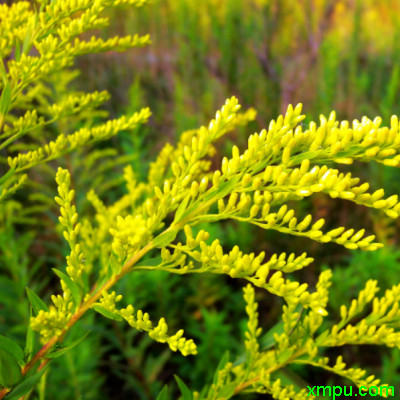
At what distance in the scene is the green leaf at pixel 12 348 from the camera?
553mm

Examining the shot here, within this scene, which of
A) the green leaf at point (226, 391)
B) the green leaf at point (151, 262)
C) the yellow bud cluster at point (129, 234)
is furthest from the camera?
the green leaf at point (226, 391)

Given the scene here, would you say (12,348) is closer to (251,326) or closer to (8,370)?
(8,370)

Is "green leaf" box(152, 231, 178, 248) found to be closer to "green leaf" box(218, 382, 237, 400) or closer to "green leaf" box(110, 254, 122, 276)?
"green leaf" box(110, 254, 122, 276)

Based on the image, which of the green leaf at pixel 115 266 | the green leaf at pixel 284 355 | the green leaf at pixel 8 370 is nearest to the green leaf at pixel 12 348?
the green leaf at pixel 8 370

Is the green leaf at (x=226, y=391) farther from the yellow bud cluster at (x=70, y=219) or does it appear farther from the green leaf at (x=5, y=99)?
the green leaf at (x=5, y=99)

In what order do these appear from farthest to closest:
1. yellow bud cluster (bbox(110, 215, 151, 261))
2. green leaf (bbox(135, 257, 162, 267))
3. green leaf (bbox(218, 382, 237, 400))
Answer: green leaf (bbox(218, 382, 237, 400)) → green leaf (bbox(135, 257, 162, 267)) → yellow bud cluster (bbox(110, 215, 151, 261))

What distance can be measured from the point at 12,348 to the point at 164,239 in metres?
0.22

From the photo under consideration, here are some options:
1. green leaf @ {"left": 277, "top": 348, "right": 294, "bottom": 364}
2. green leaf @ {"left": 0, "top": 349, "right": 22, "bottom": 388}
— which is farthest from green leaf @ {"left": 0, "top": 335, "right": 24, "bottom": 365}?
green leaf @ {"left": 277, "top": 348, "right": 294, "bottom": 364}

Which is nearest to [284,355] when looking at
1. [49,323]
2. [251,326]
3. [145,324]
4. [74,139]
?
[251,326]

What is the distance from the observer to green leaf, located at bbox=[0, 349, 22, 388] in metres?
0.55

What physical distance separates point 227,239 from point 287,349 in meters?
1.27

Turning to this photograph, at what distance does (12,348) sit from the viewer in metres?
0.57

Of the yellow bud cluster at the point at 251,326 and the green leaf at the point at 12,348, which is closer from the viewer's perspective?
the green leaf at the point at 12,348

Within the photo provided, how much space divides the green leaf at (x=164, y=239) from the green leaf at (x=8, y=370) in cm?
21
